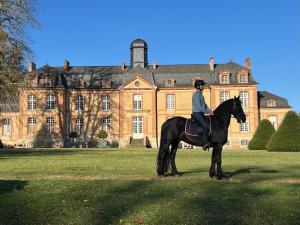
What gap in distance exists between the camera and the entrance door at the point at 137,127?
51.1 metres

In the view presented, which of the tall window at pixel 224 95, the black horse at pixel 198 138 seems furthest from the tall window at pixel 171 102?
the black horse at pixel 198 138

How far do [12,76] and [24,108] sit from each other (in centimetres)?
2830

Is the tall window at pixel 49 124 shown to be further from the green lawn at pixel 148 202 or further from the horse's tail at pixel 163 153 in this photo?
the green lawn at pixel 148 202

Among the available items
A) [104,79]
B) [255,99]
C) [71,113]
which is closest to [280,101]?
[255,99]

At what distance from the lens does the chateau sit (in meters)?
51.3

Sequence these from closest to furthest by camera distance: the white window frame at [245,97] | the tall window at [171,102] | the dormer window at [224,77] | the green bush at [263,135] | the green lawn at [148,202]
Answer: the green lawn at [148,202] < the green bush at [263,135] < the white window frame at [245,97] < the dormer window at [224,77] < the tall window at [171,102]

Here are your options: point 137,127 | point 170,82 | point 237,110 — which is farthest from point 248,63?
point 237,110

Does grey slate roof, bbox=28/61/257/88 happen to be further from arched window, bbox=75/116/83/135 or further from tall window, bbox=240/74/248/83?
arched window, bbox=75/116/83/135

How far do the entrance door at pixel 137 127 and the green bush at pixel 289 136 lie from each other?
22.1 metres

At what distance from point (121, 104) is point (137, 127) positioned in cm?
360

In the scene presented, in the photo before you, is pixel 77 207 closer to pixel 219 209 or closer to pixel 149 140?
pixel 219 209

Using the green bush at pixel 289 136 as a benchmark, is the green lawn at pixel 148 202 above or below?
below

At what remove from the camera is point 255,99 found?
51219 mm

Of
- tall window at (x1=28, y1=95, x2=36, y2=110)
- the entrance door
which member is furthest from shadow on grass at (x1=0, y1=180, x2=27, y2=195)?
tall window at (x1=28, y1=95, x2=36, y2=110)
